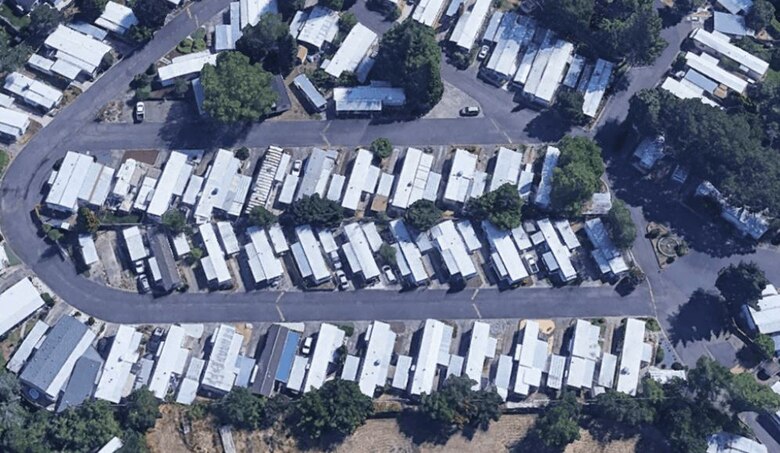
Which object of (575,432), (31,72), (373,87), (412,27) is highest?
(412,27)

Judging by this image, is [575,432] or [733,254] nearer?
[575,432]

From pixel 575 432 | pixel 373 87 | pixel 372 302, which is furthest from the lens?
pixel 373 87

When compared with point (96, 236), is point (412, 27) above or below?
above

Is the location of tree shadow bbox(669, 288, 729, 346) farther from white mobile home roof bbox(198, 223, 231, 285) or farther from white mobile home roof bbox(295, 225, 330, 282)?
white mobile home roof bbox(198, 223, 231, 285)

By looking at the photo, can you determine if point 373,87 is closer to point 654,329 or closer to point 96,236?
point 96,236

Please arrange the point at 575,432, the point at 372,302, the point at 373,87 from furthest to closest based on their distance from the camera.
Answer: the point at 373,87
the point at 372,302
the point at 575,432

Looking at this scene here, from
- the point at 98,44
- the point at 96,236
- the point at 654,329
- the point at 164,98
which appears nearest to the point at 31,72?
the point at 98,44

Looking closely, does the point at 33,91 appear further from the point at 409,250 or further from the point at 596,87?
the point at 596,87

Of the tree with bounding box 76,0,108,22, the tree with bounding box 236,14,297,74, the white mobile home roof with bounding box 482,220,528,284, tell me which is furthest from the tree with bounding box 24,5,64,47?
the white mobile home roof with bounding box 482,220,528,284
